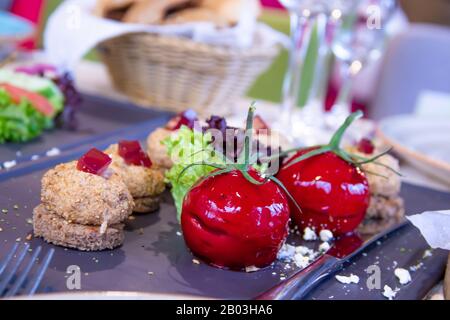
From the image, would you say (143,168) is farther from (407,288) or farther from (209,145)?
(407,288)

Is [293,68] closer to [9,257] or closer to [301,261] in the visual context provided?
[301,261]

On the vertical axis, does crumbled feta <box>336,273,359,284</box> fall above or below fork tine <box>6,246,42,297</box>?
below

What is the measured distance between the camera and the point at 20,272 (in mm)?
694

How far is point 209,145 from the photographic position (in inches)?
37.3

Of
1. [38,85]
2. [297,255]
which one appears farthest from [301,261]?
[38,85]

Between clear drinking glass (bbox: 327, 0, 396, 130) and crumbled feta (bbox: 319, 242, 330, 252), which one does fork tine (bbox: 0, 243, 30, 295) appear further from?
clear drinking glass (bbox: 327, 0, 396, 130)

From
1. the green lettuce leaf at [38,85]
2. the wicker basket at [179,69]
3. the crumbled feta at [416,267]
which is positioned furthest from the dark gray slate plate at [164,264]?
the wicker basket at [179,69]

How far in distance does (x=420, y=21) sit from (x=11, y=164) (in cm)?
408

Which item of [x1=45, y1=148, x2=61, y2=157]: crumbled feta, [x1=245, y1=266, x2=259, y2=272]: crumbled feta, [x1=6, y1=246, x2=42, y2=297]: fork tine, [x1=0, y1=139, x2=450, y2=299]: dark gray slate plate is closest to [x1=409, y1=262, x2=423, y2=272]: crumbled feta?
[x1=0, y1=139, x2=450, y2=299]: dark gray slate plate

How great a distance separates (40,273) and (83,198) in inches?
5.0

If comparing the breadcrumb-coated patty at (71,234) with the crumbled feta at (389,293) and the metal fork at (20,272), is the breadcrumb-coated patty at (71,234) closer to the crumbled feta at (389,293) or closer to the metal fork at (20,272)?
the metal fork at (20,272)

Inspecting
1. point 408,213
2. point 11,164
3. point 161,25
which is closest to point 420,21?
point 161,25

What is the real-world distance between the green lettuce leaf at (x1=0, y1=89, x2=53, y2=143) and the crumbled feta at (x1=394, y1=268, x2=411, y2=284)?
0.70m

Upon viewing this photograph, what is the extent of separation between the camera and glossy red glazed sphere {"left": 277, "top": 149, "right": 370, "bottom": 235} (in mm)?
Result: 928
